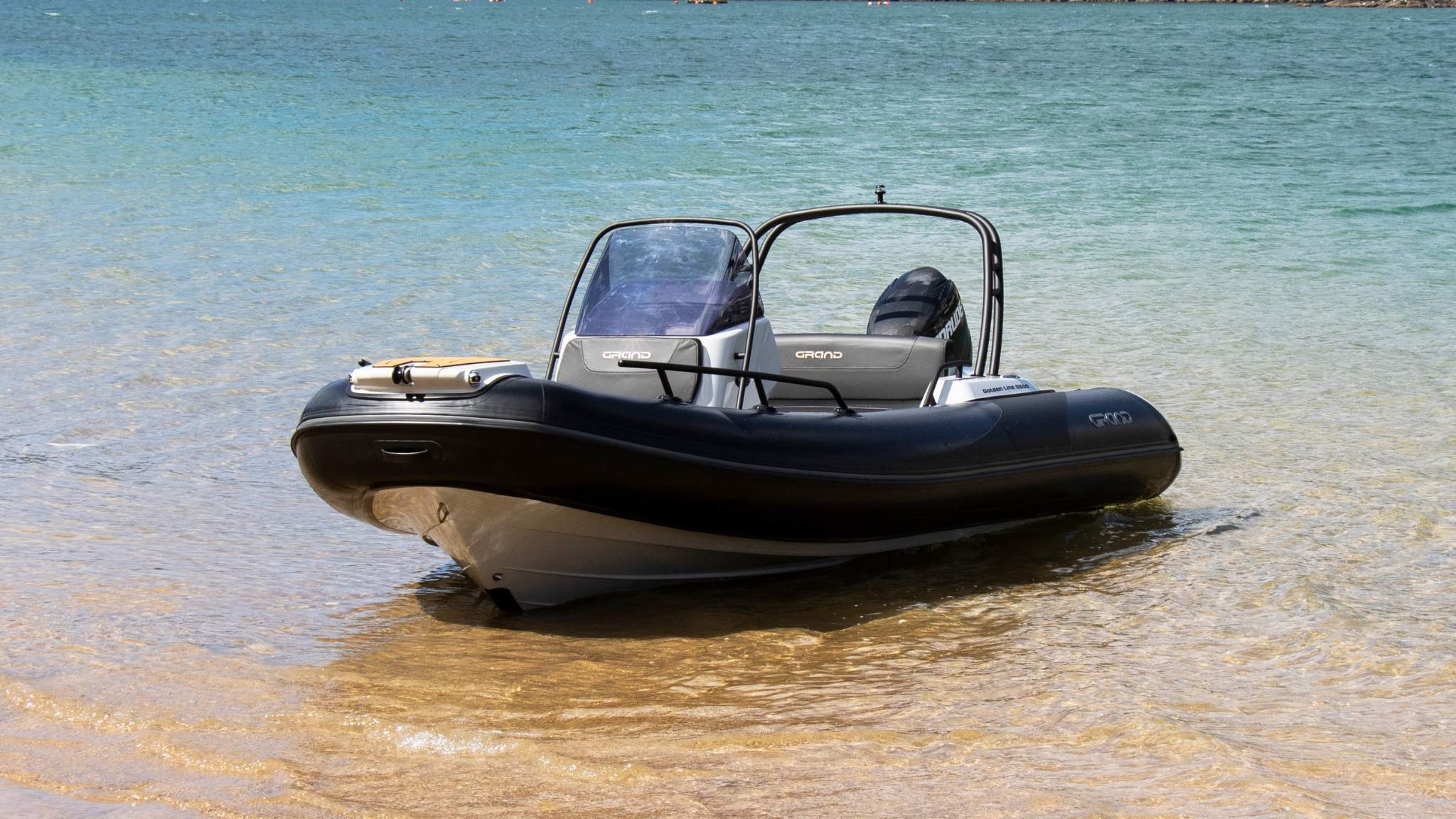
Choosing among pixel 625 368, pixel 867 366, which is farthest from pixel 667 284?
pixel 867 366

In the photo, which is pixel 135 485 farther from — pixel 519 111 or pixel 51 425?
pixel 519 111

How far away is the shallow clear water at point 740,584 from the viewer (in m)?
3.33

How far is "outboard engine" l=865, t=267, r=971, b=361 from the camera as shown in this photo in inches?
243

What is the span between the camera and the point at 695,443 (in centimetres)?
424

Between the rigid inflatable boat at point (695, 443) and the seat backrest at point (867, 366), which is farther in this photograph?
the seat backrest at point (867, 366)

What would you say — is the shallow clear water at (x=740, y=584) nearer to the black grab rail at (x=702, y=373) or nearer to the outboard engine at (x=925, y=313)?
the black grab rail at (x=702, y=373)

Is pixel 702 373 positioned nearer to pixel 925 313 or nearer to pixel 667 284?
pixel 667 284

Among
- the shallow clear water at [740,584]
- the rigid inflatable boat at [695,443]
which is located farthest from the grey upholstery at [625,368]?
the shallow clear water at [740,584]

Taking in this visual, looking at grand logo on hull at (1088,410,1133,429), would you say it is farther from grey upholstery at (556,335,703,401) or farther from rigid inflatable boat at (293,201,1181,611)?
grey upholstery at (556,335,703,401)

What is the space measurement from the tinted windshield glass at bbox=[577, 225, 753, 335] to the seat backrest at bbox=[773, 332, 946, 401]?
2.99 ft

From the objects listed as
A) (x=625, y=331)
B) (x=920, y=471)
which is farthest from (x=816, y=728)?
(x=625, y=331)

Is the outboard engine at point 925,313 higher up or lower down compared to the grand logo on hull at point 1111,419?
higher up

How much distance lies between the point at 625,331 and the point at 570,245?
27.9ft

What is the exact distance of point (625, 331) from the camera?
4.88m
